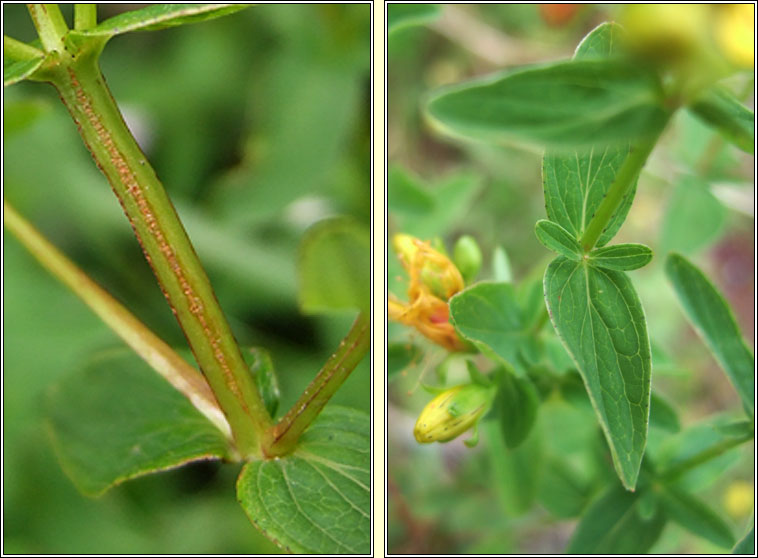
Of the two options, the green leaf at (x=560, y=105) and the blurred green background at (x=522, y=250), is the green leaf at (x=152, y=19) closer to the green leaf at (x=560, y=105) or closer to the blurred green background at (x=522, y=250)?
the green leaf at (x=560, y=105)

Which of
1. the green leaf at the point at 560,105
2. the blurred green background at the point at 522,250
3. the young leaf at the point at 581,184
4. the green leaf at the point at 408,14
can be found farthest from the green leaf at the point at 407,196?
the green leaf at the point at 560,105

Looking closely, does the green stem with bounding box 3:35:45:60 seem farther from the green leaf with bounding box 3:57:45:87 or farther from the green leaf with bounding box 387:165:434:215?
the green leaf with bounding box 387:165:434:215

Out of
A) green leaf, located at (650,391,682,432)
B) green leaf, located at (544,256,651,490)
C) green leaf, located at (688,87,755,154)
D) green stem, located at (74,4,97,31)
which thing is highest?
green stem, located at (74,4,97,31)

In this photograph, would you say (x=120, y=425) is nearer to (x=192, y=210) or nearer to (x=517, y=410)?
(x=517, y=410)

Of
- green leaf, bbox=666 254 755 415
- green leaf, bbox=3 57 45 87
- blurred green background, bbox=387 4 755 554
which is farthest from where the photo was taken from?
blurred green background, bbox=387 4 755 554

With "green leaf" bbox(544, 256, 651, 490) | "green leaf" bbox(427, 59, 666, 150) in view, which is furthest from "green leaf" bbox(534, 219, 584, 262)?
"green leaf" bbox(427, 59, 666, 150)

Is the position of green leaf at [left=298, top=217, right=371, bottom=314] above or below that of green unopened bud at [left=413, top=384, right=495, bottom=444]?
above

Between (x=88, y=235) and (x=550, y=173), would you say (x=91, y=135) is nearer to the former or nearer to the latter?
(x=550, y=173)
